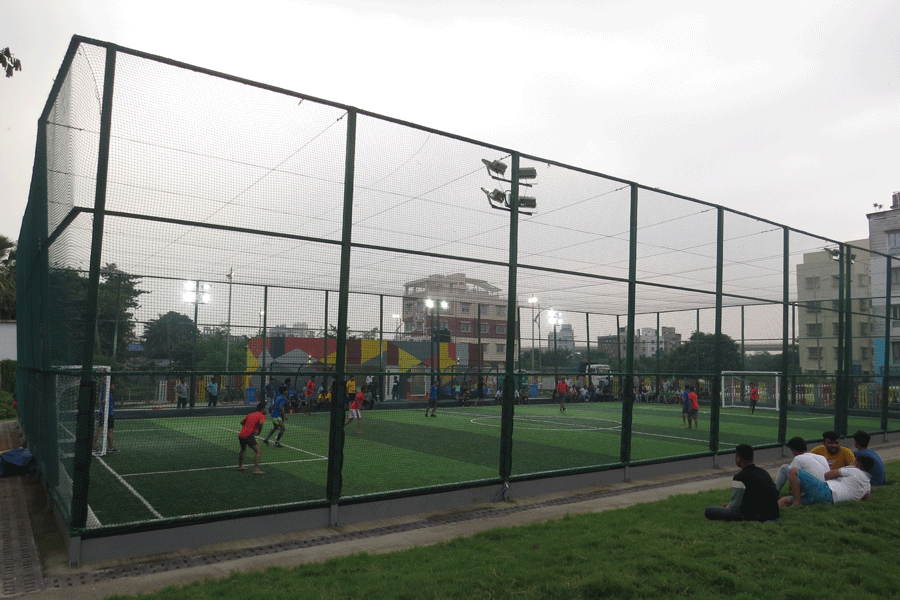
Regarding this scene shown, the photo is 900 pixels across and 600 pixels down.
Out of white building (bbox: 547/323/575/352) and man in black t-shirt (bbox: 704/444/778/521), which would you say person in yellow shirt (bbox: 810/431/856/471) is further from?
white building (bbox: 547/323/575/352)

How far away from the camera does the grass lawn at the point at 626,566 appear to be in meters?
5.29

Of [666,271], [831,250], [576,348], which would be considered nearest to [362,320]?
[666,271]

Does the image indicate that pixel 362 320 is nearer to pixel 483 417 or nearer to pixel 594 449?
pixel 594 449

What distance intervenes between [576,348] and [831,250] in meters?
12.4

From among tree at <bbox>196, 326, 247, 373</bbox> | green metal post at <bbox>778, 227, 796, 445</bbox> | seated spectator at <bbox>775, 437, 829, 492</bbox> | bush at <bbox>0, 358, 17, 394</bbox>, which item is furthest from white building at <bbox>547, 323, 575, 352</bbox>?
bush at <bbox>0, 358, 17, 394</bbox>

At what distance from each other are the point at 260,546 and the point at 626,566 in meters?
4.07

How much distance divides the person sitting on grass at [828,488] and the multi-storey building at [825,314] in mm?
8662

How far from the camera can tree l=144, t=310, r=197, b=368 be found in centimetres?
873

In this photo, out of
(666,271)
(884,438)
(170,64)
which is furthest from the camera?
(884,438)

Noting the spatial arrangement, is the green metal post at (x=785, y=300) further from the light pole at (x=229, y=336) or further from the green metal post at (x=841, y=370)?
the light pole at (x=229, y=336)

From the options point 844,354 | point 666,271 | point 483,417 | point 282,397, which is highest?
point 666,271

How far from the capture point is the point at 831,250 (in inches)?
704

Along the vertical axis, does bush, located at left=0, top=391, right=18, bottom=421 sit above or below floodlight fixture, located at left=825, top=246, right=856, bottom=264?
below

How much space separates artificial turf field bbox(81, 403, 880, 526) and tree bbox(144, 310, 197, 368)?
2.02m
